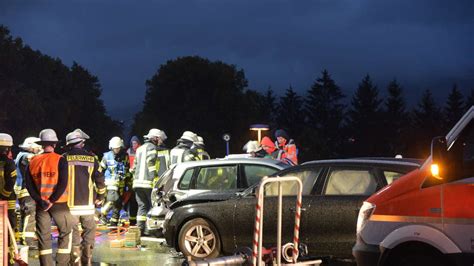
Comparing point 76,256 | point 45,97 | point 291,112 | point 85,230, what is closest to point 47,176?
point 85,230

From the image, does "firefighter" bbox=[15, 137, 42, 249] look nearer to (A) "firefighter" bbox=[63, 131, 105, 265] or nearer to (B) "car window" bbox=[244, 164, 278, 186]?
(A) "firefighter" bbox=[63, 131, 105, 265]

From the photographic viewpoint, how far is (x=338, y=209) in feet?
32.7

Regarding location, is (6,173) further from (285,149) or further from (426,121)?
(426,121)

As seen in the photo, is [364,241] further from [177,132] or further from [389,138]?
[389,138]

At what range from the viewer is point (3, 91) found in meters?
47.8

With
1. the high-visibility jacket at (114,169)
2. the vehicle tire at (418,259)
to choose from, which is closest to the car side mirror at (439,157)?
the vehicle tire at (418,259)

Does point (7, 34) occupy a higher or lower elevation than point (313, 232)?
higher

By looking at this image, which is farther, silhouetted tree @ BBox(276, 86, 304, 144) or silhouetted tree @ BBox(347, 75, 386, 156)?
silhouetted tree @ BBox(276, 86, 304, 144)

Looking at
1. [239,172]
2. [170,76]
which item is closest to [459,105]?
[170,76]

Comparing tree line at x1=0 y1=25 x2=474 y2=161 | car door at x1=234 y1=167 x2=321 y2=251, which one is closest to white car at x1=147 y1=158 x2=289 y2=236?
car door at x1=234 y1=167 x2=321 y2=251

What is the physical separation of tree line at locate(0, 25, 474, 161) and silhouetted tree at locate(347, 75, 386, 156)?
12cm

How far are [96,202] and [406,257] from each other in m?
4.85

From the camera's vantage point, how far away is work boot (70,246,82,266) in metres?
10.2

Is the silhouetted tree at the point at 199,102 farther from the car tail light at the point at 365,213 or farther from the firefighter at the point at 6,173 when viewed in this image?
the car tail light at the point at 365,213
